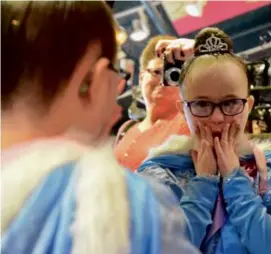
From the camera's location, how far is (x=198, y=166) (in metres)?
1.10

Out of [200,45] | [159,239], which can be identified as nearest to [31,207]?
[159,239]

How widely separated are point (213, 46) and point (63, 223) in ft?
2.18

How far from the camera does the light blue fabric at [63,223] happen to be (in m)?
0.61

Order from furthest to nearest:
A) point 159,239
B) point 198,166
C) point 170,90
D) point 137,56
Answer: point 137,56, point 170,90, point 198,166, point 159,239

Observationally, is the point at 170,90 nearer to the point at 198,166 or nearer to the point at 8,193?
the point at 198,166

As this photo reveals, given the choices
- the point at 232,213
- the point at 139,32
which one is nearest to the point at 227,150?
the point at 232,213

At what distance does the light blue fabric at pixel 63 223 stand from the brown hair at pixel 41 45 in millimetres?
101

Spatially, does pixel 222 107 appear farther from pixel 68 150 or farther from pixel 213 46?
pixel 68 150

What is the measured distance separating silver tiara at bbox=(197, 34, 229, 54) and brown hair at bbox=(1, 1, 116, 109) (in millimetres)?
539

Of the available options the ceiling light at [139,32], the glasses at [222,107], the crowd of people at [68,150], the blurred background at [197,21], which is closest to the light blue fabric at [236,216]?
the glasses at [222,107]

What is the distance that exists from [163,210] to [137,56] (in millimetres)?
1631

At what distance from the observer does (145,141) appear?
1.35 m

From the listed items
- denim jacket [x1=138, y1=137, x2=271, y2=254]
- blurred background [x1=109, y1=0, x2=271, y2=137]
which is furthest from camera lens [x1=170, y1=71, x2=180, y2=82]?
blurred background [x1=109, y1=0, x2=271, y2=137]

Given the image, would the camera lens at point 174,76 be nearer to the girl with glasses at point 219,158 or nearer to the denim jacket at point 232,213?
the girl with glasses at point 219,158
